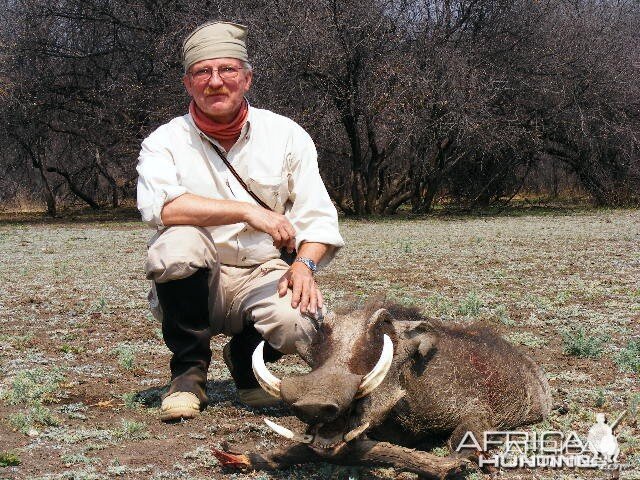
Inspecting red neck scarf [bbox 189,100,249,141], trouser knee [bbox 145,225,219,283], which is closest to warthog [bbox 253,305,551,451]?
trouser knee [bbox 145,225,219,283]

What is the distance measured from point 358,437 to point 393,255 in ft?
31.2

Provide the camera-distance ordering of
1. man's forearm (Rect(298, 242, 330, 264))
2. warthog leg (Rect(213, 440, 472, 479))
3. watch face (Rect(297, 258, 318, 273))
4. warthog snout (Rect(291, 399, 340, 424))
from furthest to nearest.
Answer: man's forearm (Rect(298, 242, 330, 264)) → watch face (Rect(297, 258, 318, 273)) → warthog leg (Rect(213, 440, 472, 479)) → warthog snout (Rect(291, 399, 340, 424))

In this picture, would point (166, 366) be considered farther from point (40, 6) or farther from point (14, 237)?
point (40, 6)

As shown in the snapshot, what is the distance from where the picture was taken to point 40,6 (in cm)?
2295

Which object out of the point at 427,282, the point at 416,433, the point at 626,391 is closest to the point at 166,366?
the point at 416,433

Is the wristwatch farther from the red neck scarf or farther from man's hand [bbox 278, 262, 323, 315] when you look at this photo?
the red neck scarf

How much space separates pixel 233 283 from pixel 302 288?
2.11ft

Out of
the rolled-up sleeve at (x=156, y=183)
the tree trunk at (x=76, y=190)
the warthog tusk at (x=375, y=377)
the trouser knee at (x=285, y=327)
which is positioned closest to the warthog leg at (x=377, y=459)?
the warthog tusk at (x=375, y=377)

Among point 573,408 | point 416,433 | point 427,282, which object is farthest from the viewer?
point 427,282

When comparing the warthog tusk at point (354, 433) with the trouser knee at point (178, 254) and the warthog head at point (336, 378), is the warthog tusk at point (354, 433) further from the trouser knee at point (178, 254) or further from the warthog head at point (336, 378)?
the trouser knee at point (178, 254)

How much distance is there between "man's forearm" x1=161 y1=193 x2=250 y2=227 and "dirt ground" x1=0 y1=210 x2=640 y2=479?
973mm

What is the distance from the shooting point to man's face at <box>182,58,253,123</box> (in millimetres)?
4242

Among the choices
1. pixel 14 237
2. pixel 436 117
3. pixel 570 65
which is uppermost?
pixel 570 65

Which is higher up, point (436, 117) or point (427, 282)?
point (436, 117)
